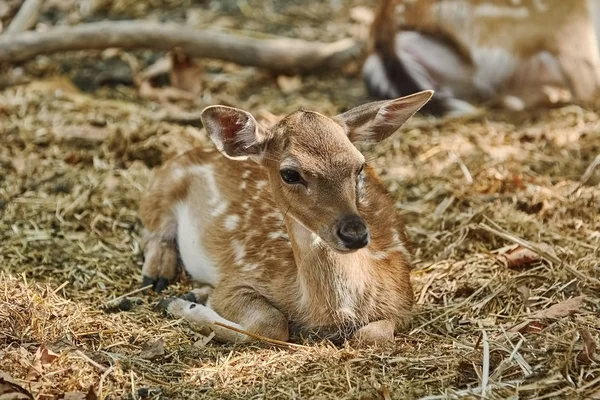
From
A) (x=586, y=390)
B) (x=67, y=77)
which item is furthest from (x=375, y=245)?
(x=67, y=77)

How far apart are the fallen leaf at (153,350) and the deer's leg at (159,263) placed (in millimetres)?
866

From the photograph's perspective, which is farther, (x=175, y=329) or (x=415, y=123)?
(x=415, y=123)

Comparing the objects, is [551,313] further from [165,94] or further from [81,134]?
[165,94]

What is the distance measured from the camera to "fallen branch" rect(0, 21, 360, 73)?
7.34 meters

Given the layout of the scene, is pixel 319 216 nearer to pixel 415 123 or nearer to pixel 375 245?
pixel 375 245

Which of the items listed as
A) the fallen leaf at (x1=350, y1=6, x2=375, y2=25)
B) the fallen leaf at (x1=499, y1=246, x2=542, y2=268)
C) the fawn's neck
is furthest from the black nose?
the fallen leaf at (x1=350, y1=6, x2=375, y2=25)

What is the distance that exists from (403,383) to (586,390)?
684 mm

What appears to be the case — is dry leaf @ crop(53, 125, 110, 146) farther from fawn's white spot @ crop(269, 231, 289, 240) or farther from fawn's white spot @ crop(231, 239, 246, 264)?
fawn's white spot @ crop(269, 231, 289, 240)

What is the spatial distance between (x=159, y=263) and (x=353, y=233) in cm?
166

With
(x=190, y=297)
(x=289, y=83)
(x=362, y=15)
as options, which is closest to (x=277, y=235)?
(x=190, y=297)

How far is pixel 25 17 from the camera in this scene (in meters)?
7.70

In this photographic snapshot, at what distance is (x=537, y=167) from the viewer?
6.11 m

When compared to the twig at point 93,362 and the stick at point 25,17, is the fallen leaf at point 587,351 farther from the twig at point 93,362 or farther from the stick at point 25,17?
the stick at point 25,17

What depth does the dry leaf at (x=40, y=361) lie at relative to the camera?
11.9 ft
